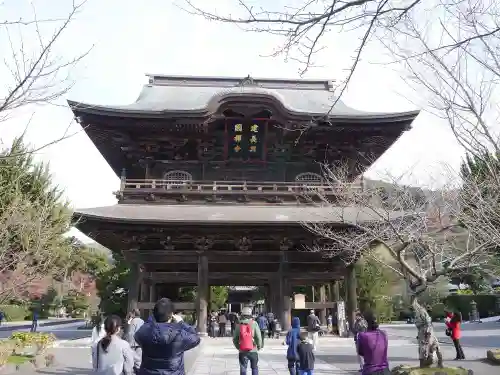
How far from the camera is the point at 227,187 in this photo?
17.4 m

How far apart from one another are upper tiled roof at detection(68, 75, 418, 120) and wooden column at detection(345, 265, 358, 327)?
19.9 feet

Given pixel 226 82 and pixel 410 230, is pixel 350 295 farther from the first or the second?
pixel 226 82

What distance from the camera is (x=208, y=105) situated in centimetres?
1658

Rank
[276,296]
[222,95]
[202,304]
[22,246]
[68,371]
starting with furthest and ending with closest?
[276,296] < [222,95] < [202,304] < [22,246] < [68,371]

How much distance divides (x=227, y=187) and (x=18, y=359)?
358 inches

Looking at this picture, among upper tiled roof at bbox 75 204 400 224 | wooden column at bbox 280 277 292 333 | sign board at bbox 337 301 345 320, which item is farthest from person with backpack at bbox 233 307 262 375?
sign board at bbox 337 301 345 320

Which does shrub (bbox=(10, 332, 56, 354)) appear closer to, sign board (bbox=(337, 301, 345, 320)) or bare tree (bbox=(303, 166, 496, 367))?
bare tree (bbox=(303, 166, 496, 367))

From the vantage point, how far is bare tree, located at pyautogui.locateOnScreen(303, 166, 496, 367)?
9.23 metres

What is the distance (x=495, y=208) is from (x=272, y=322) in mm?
9981

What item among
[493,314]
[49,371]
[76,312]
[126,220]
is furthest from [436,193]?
[76,312]

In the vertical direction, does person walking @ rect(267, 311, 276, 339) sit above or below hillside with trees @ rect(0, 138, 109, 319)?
below

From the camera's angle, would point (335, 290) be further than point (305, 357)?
Yes

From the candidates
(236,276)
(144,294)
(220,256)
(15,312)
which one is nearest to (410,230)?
(220,256)

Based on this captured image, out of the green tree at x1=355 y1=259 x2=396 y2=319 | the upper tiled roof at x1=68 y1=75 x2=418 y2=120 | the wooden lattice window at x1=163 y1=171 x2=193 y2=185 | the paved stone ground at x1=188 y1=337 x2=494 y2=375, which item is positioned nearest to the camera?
the paved stone ground at x1=188 y1=337 x2=494 y2=375
